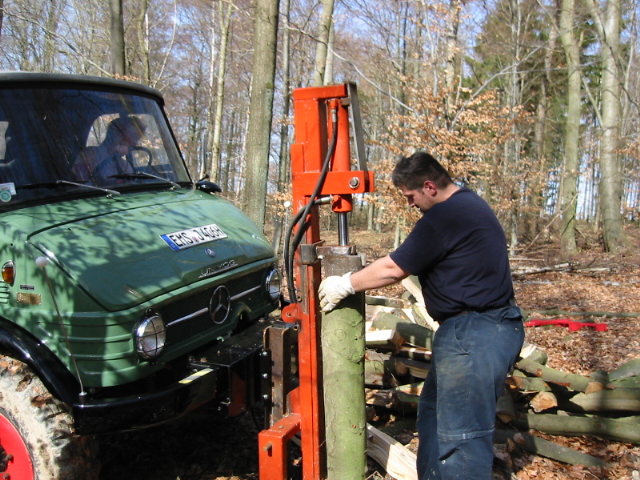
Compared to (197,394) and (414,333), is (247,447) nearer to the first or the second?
(197,394)

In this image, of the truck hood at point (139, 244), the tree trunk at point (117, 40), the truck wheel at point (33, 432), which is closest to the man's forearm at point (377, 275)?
the truck hood at point (139, 244)

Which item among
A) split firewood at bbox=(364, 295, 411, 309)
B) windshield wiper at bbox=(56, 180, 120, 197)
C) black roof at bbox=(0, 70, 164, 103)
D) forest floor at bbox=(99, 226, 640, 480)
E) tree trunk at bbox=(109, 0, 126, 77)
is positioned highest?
tree trunk at bbox=(109, 0, 126, 77)

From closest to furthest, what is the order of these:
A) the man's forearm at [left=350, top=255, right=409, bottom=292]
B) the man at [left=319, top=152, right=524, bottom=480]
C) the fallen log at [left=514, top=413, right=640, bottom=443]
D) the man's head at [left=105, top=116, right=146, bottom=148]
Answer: the man's forearm at [left=350, top=255, right=409, bottom=292]
the man at [left=319, top=152, right=524, bottom=480]
the fallen log at [left=514, top=413, right=640, bottom=443]
the man's head at [left=105, top=116, right=146, bottom=148]

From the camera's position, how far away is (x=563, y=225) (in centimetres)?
1672

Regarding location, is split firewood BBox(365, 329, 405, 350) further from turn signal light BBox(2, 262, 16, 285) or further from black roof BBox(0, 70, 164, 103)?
turn signal light BBox(2, 262, 16, 285)

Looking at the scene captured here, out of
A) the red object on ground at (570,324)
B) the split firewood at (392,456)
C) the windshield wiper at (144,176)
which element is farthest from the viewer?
the red object on ground at (570,324)

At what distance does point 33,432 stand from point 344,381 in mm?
1718

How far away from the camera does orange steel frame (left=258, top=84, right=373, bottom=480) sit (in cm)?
295

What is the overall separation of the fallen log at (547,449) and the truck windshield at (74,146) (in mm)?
3259

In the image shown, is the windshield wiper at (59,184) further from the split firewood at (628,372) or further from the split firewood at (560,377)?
the split firewood at (628,372)

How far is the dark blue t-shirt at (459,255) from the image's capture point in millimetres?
2947

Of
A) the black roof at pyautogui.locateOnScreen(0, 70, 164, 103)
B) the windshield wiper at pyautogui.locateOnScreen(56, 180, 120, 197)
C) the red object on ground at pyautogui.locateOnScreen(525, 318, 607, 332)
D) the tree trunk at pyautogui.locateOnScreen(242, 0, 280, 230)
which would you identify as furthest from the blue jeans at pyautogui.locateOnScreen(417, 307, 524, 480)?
the tree trunk at pyautogui.locateOnScreen(242, 0, 280, 230)

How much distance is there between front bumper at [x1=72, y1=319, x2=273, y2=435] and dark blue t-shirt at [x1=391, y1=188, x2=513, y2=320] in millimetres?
1244

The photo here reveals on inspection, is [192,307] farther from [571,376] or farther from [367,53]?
[367,53]
